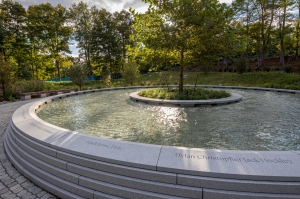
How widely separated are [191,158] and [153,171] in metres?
0.61

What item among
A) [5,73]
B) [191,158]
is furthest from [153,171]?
[5,73]

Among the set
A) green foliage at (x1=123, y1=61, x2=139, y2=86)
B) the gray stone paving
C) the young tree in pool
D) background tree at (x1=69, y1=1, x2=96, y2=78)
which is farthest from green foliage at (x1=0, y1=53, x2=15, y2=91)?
background tree at (x1=69, y1=1, x2=96, y2=78)

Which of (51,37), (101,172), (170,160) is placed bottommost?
(101,172)

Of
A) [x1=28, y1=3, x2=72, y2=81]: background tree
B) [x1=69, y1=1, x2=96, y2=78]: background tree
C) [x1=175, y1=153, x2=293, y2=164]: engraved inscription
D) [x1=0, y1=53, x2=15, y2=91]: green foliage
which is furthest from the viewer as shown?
[x1=69, y1=1, x2=96, y2=78]: background tree

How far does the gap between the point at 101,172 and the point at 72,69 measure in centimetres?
1460

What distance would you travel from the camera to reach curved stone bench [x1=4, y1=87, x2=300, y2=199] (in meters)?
2.14

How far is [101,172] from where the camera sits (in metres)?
2.65

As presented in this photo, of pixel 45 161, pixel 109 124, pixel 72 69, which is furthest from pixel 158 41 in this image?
pixel 72 69

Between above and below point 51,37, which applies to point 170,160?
below

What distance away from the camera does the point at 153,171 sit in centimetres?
243

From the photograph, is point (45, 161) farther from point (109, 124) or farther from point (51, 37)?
point (51, 37)

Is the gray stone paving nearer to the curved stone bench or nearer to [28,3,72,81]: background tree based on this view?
the curved stone bench

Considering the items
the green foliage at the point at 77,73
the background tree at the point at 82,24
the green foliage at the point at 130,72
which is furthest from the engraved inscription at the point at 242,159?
the background tree at the point at 82,24

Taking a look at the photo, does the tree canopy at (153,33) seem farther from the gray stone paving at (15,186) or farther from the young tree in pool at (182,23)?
the gray stone paving at (15,186)
